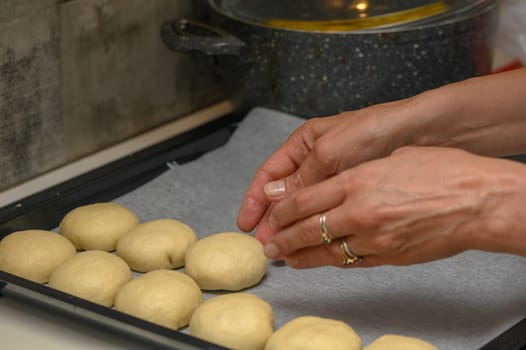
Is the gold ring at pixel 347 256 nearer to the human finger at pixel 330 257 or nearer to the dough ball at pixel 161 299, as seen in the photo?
the human finger at pixel 330 257

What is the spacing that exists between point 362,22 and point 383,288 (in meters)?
0.51

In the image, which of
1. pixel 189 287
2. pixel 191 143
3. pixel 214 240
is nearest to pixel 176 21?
pixel 191 143

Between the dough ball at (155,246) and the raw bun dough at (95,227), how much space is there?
21mm

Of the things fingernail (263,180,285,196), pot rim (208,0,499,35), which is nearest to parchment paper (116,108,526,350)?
fingernail (263,180,285,196)

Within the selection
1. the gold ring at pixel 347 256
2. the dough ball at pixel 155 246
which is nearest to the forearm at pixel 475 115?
the gold ring at pixel 347 256

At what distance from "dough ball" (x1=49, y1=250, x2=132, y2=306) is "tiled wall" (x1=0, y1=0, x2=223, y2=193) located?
0.31m

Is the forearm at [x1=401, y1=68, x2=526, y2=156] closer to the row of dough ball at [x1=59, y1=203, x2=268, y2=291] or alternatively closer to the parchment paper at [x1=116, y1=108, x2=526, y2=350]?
the parchment paper at [x1=116, y1=108, x2=526, y2=350]

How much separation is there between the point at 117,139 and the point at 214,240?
1.46 feet

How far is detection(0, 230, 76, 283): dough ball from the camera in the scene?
4.27ft

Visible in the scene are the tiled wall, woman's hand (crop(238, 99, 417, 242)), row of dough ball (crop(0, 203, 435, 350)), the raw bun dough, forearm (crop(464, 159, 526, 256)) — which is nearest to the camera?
forearm (crop(464, 159, 526, 256))

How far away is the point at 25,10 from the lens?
4.83 feet

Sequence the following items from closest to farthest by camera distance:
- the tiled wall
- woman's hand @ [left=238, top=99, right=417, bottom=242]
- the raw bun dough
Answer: woman's hand @ [left=238, top=99, right=417, bottom=242], the raw bun dough, the tiled wall

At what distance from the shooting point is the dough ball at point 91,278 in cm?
125

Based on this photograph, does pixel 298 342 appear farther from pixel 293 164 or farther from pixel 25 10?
pixel 25 10
